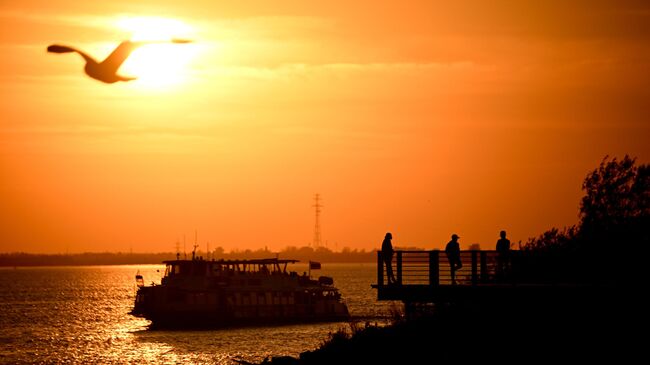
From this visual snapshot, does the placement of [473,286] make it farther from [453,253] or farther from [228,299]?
[228,299]

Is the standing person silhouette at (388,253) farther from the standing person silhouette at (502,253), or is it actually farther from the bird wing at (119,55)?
the bird wing at (119,55)

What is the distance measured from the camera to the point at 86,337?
94.6 m

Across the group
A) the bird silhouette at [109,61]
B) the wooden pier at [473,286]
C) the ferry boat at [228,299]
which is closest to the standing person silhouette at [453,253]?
the wooden pier at [473,286]

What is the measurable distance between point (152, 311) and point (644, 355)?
6747 centimetres

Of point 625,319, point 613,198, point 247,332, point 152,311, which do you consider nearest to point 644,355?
point 625,319

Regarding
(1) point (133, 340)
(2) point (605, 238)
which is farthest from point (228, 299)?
(2) point (605, 238)

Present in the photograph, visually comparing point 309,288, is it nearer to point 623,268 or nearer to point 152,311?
point 152,311

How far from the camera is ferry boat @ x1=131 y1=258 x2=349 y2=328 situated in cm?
9550

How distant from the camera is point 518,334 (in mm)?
35969

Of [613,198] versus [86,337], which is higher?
[613,198]

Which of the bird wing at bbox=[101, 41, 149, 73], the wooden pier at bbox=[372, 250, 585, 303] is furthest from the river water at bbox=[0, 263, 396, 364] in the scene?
the bird wing at bbox=[101, 41, 149, 73]

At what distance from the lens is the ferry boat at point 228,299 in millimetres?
95500

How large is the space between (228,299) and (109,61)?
61380mm

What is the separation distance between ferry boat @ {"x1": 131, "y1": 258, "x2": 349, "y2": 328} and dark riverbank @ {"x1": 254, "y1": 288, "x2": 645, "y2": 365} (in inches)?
2231
